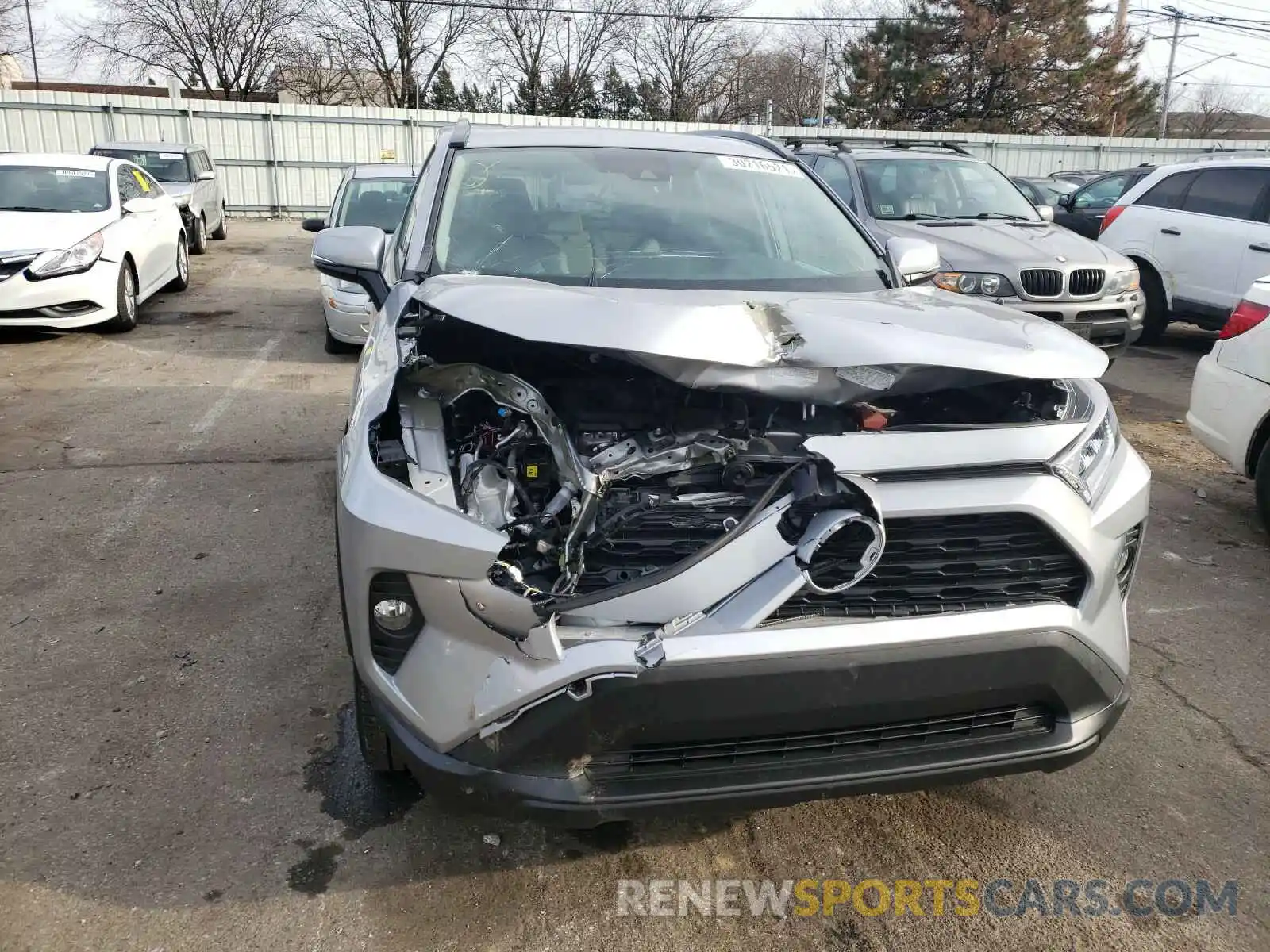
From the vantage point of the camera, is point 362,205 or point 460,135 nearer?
point 460,135

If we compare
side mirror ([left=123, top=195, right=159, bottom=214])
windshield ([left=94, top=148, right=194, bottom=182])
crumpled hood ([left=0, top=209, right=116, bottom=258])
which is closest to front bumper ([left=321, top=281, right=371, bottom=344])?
crumpled hood ([left=0, top=209, right=116, bottom=258])

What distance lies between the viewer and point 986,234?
328 inches

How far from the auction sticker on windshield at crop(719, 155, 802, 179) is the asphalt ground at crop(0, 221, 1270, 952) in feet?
7.87

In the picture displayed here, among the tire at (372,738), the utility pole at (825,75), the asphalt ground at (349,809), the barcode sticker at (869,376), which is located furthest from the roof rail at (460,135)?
the utility pole at (825,75)

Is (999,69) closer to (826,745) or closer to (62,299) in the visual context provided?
(62,299)

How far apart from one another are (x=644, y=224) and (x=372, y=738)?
7.07 feet

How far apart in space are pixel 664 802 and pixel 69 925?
1451 millimetres

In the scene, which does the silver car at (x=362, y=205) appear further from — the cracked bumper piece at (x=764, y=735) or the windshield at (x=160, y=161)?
the windshield at (x=160, y=161)

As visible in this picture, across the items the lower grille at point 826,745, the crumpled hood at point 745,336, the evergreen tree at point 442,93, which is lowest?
the lower grille at point 826,745

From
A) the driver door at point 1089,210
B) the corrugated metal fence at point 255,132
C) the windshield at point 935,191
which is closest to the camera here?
the windshield at point 935,191

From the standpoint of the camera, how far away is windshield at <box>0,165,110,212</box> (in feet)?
31.9

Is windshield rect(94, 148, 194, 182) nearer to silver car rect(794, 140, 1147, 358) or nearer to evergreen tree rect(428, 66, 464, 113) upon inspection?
silver car rect(794, 140, 1147, 358)

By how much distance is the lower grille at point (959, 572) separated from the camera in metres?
2.22

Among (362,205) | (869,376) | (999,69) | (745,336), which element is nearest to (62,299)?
(362,205)
